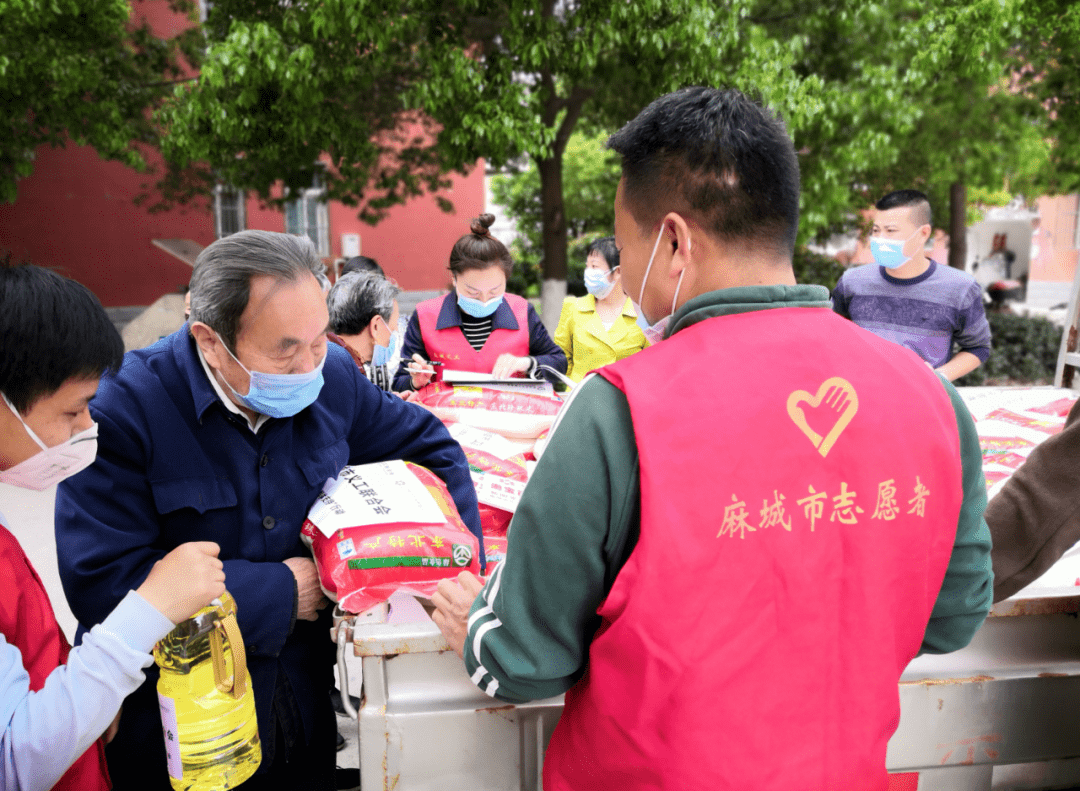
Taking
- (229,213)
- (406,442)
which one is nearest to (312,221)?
(229,213)

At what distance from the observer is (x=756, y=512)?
1057 millimetres

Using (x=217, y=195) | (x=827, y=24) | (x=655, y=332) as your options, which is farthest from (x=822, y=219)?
(x=217, y=195)

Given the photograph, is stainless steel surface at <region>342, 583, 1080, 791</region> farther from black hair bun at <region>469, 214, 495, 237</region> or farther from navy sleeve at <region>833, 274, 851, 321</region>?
navy sleeve at <region>833, 274, 851, 321</region>

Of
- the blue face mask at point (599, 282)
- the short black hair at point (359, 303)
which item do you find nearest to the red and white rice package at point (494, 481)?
the short black hair at point (359, 303)

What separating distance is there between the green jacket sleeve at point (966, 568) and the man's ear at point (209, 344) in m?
1.41

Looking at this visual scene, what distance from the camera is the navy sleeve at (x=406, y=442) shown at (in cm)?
201

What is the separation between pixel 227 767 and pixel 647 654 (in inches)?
36.2

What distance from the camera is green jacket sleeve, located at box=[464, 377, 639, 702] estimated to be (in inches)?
42.5

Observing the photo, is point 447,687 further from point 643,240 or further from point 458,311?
point 458,311

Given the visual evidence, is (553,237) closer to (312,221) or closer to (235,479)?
(312,221)

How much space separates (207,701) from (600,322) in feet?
10.7

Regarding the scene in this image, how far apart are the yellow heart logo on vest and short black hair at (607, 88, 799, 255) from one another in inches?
9.2

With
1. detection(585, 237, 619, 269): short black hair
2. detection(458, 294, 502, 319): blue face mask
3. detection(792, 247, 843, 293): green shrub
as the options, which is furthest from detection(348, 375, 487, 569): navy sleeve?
detection(792, 247, 843, 293): green shrub

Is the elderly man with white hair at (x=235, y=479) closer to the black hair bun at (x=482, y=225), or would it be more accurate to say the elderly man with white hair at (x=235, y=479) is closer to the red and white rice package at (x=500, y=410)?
the red and white rice package at (x=500, y=410)
